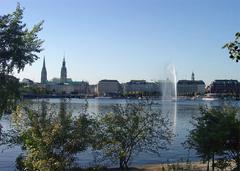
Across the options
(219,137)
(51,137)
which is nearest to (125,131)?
(219,137)

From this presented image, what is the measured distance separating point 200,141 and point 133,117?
7704 mm

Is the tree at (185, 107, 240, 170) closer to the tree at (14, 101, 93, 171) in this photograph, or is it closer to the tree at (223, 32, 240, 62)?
the tree at (14, 101, 93, 171)

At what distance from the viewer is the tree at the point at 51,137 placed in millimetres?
19891

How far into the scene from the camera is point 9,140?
82.2 ft

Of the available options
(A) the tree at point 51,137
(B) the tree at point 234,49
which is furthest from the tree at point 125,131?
(B) the tree at point 234,49

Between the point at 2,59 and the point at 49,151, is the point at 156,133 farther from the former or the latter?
the point at 2,59

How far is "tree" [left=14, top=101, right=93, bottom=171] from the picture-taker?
19891mm

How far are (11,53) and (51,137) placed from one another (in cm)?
386

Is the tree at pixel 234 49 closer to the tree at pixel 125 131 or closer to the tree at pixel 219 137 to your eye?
the tree at pixel 219 137

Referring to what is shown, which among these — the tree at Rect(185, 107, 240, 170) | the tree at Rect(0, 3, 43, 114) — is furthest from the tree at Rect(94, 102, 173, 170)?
the tree at Rect(0, 3, 43, 114)

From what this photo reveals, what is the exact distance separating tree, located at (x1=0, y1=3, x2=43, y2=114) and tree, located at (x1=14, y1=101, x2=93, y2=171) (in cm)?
212

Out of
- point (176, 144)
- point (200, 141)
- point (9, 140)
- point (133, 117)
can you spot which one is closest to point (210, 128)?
point (200, 141)

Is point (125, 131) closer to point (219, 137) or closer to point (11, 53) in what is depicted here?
point (219, 137)

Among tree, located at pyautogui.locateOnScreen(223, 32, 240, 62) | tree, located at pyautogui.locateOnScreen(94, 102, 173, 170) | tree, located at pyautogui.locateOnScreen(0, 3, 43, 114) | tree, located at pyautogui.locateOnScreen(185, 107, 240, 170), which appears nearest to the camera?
tree, located at pyautogui.locateOnScreen(223, 32, 240, 62)
